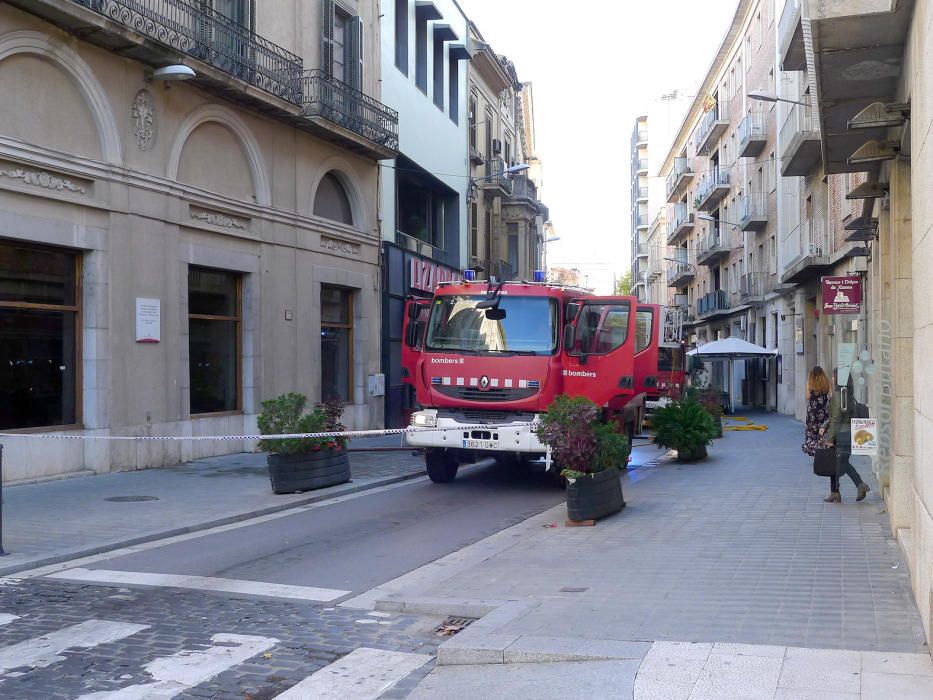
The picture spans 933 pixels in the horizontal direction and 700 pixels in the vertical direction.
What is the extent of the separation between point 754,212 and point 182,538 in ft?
106

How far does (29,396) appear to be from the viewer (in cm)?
1383

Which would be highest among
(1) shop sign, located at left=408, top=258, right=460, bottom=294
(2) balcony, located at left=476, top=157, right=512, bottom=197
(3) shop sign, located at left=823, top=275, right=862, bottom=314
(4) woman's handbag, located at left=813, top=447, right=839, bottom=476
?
(2) balcony, located at left=476, top=157, right=512, bottom=197

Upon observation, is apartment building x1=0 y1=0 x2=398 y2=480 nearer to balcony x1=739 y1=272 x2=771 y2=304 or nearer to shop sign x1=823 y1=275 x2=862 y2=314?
shop sign x1=823 y1=275 x2=862 y2=314

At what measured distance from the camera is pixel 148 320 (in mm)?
15555

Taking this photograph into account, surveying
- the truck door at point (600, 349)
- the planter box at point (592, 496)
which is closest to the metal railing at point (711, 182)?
the truck door at point (600, 349)

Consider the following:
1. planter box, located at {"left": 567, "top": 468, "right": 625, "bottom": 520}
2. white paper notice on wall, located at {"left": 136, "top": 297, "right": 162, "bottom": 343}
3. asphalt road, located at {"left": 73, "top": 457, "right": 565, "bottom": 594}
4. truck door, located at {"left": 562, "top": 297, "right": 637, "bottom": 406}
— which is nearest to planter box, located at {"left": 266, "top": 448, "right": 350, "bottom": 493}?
asphalt road, located at {"left": 73, "top": 457, "right": 565, "bottom": 594}

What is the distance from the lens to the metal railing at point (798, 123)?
2302 centimetres

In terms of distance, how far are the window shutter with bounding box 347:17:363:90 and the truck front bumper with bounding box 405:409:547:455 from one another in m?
11.7

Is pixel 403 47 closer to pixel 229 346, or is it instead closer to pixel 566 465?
pixel 229 346

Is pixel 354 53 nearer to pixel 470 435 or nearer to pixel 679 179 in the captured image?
pixel 470 435

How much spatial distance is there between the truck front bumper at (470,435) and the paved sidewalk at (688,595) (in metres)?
1.25

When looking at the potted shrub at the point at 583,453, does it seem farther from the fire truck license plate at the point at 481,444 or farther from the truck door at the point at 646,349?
the truck door at the point at 646,349

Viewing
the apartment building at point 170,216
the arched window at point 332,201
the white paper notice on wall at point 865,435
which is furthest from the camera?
the arched window at point 332,201

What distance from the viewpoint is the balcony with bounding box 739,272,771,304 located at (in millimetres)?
38094
